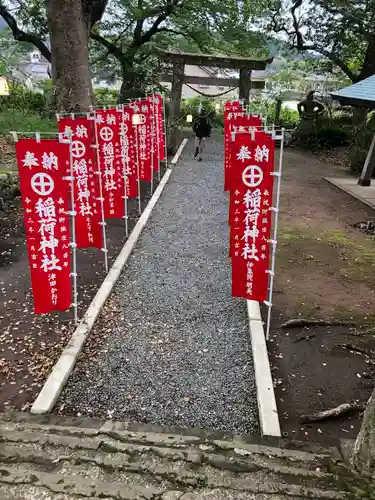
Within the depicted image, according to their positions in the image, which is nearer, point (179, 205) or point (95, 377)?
point (95, 377)

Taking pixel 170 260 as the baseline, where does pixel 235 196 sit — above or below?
above

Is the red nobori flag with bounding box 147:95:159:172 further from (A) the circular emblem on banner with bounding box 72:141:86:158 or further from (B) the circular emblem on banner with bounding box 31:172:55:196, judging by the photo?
(B) the circular emblem on banner with bounding box 31:172:55:196

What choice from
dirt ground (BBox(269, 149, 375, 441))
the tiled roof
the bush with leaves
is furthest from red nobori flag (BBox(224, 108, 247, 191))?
the bush with leaves

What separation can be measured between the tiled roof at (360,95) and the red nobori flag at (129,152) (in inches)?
234

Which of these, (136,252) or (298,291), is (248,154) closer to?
(298,291)

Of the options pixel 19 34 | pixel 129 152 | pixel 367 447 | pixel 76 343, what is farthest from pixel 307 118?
pixel 367 447

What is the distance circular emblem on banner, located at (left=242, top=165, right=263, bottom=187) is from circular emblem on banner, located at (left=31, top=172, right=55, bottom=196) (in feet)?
6.73

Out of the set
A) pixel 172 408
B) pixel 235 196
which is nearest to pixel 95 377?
pixel 172 408

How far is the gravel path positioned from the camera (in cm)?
375

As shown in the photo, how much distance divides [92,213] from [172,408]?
327 cm

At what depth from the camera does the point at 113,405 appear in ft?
12.3

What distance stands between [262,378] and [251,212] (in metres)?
1.82

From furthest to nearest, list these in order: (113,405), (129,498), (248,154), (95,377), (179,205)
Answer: (179,205), (248,154), (95,377), (113,405), (129,498)

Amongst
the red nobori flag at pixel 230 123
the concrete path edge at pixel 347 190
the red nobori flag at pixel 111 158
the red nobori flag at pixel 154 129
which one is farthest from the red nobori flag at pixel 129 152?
the concrete path edge at pixel 347 190
